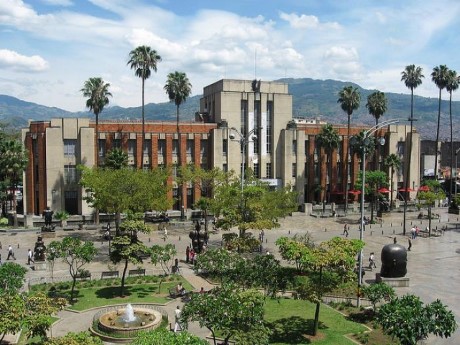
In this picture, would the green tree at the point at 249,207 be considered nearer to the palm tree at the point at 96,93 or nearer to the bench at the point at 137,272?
the bench at the point at 137,272

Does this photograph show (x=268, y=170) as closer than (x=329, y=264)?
No

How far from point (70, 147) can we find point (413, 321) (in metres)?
59.9

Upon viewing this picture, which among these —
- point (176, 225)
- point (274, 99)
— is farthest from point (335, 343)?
point (274, 99)

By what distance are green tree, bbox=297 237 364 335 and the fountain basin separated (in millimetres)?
9351

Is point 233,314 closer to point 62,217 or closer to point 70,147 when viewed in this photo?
point 62,217

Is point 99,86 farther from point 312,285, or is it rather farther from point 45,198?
point 312,285

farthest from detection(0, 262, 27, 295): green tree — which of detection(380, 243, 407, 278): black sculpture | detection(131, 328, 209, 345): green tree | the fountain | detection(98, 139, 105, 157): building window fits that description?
detection(98, 139, 105, 157): building window

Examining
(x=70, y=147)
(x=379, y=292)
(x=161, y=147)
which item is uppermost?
(x=161, y=147)

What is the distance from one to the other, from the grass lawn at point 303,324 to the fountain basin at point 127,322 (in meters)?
7.24

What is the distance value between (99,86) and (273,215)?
34.5 metres

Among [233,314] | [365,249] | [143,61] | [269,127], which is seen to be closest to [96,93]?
[143,61]

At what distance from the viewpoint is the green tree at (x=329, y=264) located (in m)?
27.4

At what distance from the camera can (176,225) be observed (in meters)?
69.4

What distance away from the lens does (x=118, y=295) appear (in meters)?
37.8
